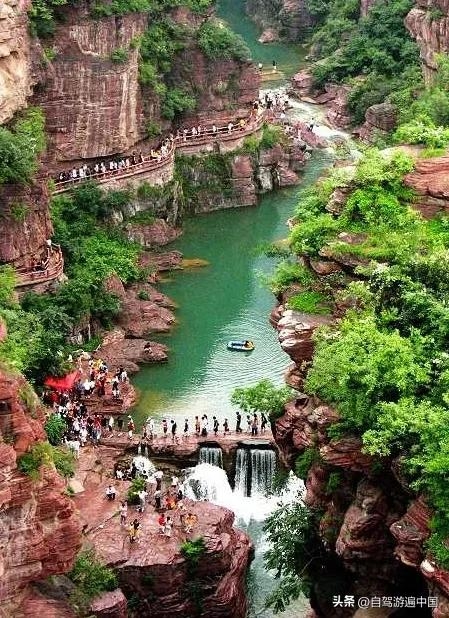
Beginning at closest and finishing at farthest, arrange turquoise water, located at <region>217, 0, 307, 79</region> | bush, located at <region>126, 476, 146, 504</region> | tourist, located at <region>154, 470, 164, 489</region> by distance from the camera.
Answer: bush, located at <region>126, 476, 146, 504</region>
tourist, located at <region>154, 470, 164, 489</region>
turquoise water, located at <region>217, 0, 307, 79</region>

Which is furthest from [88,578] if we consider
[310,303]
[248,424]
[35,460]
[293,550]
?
[248,424]

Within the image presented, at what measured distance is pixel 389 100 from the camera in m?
65.5

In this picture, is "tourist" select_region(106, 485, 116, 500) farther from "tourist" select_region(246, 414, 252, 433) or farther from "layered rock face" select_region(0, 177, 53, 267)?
"layered rock face" select_region(0, 177, 53, 267)

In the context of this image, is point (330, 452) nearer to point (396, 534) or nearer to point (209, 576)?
point (396, 534)

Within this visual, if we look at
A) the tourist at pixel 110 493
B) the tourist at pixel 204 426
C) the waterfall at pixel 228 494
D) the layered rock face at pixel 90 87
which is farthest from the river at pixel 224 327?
the layered rock face at pixel 90 87

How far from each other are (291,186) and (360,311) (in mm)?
36054

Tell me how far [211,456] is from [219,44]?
28800 mm

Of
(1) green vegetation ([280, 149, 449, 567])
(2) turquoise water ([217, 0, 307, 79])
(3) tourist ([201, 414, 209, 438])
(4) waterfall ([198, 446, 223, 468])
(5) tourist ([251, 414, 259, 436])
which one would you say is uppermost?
(1) green vegetation ([280, 149, 449, 567])

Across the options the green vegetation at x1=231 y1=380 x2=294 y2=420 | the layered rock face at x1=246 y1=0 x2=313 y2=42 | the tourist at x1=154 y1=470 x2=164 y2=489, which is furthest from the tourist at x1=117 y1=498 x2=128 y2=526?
the layered rock face at x1=246 y1=0 x2=313 y2=42

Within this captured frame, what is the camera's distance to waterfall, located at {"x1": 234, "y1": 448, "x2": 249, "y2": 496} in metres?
35.8

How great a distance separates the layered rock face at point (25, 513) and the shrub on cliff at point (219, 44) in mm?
36406

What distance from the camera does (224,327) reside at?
149 ft

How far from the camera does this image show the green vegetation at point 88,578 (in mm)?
25703

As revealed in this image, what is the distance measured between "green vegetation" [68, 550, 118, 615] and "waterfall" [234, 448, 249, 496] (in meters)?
9.01
